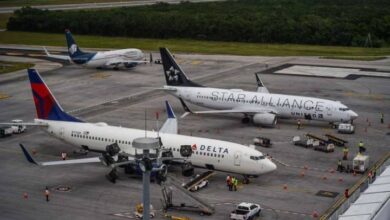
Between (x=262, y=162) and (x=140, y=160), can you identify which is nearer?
(x=140, y=160)

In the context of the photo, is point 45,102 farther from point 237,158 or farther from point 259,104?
point 259,104

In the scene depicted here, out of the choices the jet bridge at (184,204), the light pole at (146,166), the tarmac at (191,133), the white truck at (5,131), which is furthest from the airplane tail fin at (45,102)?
the light pole at (146,166)

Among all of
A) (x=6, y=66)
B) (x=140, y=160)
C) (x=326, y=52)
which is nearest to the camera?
(x=140, y=160)

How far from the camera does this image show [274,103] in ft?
282

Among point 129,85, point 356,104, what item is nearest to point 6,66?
point 129,85

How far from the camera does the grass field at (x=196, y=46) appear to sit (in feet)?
498

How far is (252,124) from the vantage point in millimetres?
87188

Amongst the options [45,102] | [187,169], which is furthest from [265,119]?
[45,102]

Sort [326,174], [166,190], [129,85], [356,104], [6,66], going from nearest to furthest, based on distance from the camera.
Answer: [166,190] < [326,174] < [356,104] < [129,85] < [6,66]

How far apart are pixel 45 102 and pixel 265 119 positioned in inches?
1121

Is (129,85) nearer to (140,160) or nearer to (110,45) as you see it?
(110,45)

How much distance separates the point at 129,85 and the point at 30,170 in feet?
162

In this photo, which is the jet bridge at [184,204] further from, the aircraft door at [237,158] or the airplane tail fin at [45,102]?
the airplane tail fin at [45,102]

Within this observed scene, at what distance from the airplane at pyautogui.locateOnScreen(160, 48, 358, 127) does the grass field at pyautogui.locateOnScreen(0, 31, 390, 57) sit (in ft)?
199
